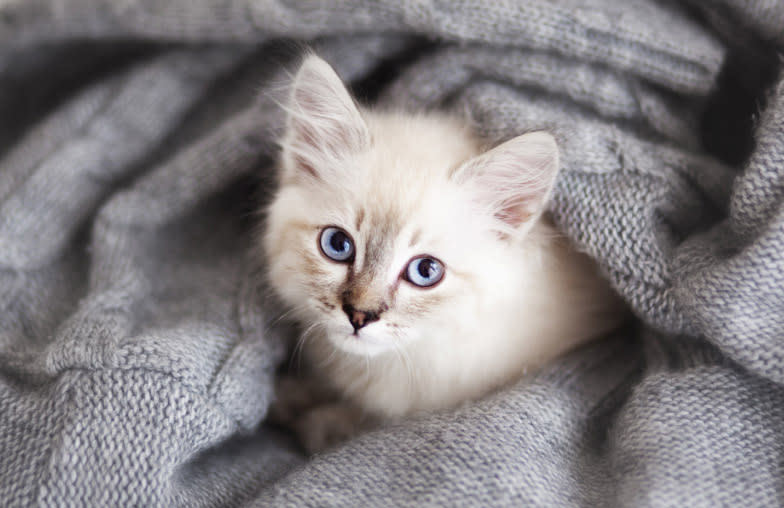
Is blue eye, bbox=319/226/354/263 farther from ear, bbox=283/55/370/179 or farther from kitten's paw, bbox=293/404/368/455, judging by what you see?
kitten's paw, bbox=293/404/368/455

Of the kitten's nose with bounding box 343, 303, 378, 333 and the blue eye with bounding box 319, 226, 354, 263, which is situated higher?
the blue eye with bounding box 319, 226, 354, 263

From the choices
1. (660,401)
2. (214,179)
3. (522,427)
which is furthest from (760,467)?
(214,179)

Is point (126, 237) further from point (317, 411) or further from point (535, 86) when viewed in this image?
point (535, 86)

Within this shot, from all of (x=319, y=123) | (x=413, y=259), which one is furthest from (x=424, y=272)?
(x=319, y=123)

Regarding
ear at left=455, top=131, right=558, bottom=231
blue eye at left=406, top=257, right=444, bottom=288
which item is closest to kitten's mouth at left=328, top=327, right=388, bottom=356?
blue eye at left=406, top=257, right=444, bottom=288

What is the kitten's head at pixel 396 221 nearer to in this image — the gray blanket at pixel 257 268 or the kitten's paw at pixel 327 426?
the gray blanket at pixel 257 268

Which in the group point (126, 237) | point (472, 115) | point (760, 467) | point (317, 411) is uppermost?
point (472, 115)

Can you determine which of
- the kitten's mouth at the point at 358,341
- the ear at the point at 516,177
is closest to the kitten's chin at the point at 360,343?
the kitten's mouth at the point at 358,341
